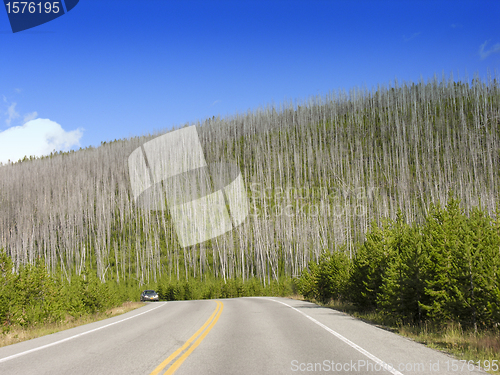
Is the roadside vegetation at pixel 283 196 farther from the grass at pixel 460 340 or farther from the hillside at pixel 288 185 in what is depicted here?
the grass at pixel 460 340

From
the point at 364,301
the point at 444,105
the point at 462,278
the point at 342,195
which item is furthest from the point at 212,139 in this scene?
the point at 462,278

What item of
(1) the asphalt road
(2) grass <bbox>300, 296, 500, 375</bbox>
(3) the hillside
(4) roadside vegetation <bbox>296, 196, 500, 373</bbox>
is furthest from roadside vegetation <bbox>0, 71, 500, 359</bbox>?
(1) the asphalt road

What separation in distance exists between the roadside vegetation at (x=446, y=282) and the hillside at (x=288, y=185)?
3990 centimetres

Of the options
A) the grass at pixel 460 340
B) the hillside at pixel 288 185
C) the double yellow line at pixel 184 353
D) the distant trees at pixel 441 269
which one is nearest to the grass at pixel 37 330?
the double yellow line at pixel 184 353

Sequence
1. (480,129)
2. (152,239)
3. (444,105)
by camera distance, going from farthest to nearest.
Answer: (444,105), (480,129), (152,239)

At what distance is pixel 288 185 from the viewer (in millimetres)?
68812

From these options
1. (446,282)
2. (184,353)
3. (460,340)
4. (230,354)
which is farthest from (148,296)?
(460,340)

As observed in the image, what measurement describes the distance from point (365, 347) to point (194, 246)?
192 ft

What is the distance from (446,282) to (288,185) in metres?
59.0

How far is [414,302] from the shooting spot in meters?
11.2

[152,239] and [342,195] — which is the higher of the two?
[342,195]

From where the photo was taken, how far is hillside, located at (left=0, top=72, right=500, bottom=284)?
195 ft

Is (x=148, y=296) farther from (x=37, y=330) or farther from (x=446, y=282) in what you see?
(x=446, y=282)

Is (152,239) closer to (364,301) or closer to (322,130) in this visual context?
(322,130)
